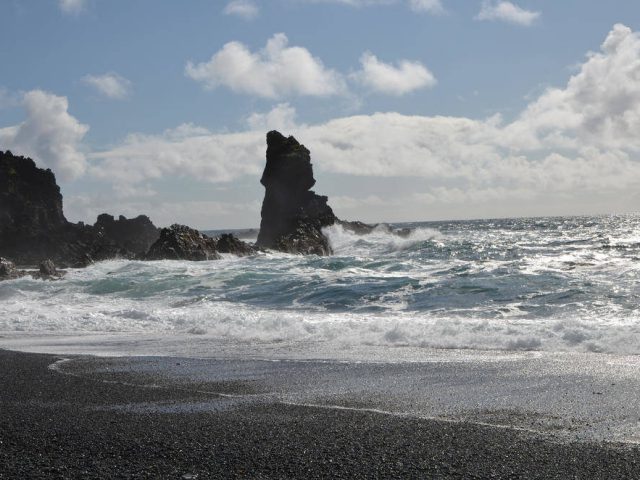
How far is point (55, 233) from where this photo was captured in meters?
62.9

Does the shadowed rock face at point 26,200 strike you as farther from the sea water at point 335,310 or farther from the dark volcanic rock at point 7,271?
the sea water at point 335,310

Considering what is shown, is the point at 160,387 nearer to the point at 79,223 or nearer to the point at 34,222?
the point at 34,222

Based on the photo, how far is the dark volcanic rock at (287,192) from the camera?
60062 mm

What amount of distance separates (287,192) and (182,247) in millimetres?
25514

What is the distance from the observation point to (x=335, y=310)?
17234 millimetres

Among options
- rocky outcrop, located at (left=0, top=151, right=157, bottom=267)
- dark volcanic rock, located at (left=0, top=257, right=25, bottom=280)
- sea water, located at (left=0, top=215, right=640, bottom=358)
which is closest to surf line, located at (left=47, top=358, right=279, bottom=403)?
sea water, located at (left=0, top=215, right=640, bottom=358)

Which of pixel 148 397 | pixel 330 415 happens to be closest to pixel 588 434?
pixel 330 415

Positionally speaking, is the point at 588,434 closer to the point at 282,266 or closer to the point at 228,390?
the point at 228,390

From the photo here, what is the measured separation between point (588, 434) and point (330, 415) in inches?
95.1

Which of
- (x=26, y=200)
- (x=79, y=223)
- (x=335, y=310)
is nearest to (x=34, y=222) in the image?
(x=26, y=200)

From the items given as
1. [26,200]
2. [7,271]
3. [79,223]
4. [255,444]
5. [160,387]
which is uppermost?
[26,200]

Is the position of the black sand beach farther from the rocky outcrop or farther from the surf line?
the rocky outcrop

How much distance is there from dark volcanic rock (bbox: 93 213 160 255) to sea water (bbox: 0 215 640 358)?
39980mm

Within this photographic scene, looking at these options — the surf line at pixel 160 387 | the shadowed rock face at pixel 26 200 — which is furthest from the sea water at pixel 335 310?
the shadowed rock face at pixel 26 200
